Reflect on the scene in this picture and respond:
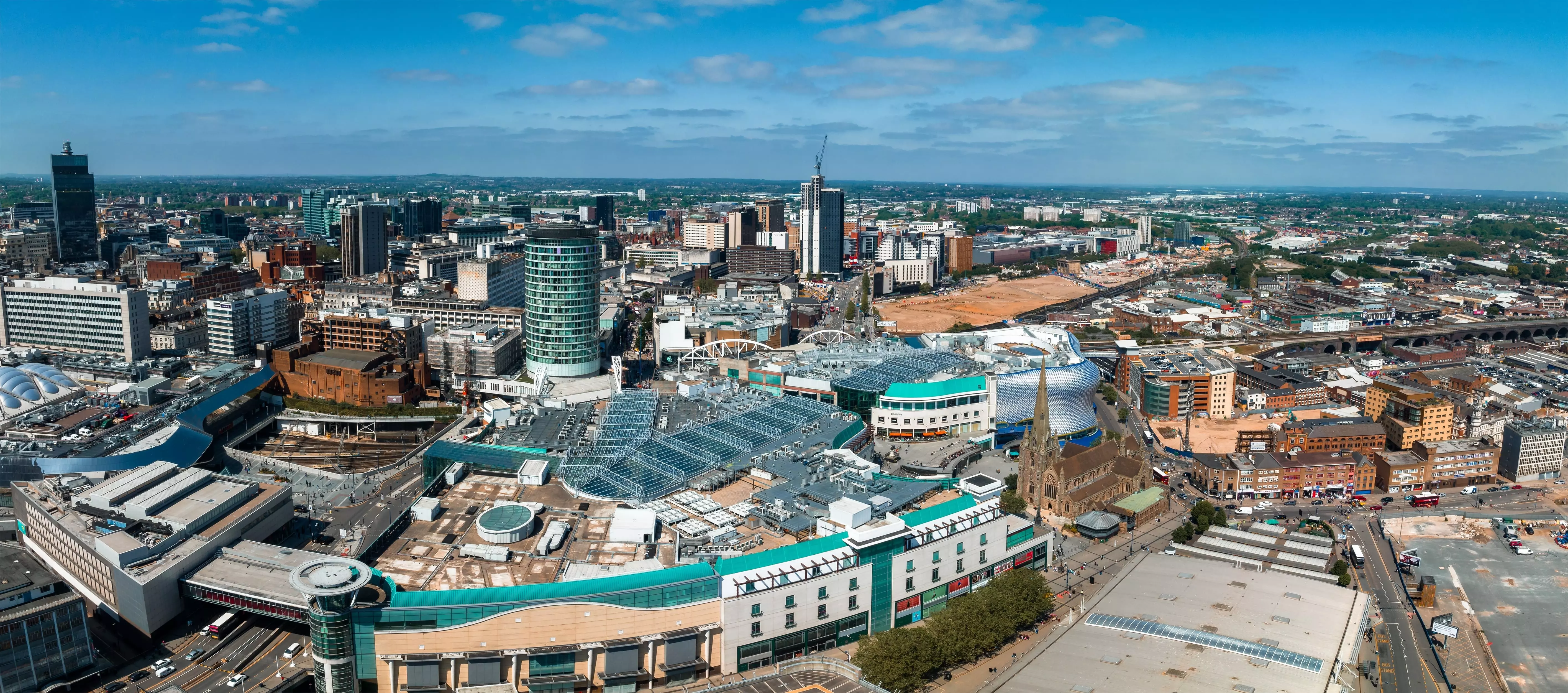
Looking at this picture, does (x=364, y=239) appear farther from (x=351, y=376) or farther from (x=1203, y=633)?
(x=1203, y=633)

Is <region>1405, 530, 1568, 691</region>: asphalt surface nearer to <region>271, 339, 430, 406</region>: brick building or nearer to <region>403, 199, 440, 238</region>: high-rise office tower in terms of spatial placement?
<region>271, 339, 430, 406</region>: brick building

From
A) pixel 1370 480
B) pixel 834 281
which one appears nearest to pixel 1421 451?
pixel 1370 480

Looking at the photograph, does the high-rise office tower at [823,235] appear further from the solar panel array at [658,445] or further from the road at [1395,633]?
the road at [1395,633]

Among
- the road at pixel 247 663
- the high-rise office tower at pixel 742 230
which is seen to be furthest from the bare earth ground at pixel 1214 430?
the high-rise office tower at pixel 742 230

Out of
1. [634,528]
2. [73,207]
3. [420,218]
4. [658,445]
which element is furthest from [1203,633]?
[420,218]

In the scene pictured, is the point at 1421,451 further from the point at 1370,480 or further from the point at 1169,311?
the point at 1169,311

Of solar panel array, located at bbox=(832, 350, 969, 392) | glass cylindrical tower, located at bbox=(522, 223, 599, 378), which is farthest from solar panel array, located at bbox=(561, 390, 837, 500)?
glass cylindrical tower, located at bbox=(522, 223, 599, 378)
